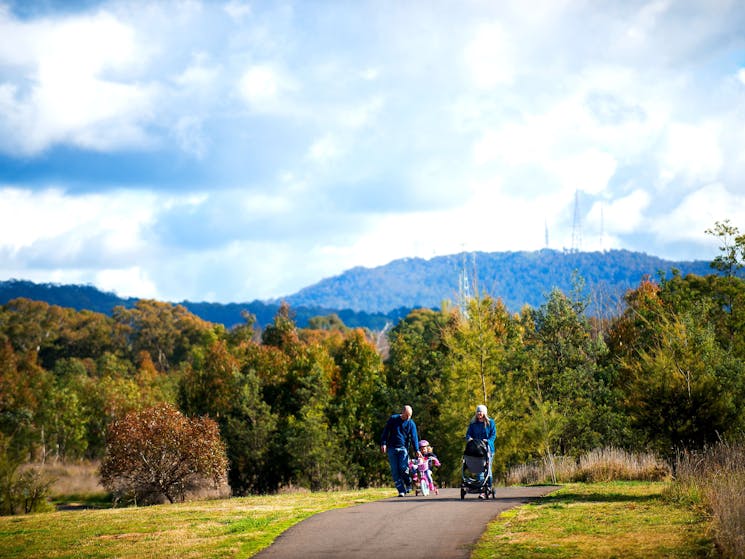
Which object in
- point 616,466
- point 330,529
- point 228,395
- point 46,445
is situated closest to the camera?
point 330,529

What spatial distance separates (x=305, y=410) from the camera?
178 ft

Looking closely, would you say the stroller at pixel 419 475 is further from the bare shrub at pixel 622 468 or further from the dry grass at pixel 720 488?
the bare shrub at pixel 622 468

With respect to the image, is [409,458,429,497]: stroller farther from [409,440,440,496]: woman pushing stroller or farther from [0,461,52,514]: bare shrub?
[0,461,52,514]: bare shrub

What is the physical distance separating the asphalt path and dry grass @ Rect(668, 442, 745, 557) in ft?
11.1

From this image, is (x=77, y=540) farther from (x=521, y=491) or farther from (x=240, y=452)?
(x=240, y=452)

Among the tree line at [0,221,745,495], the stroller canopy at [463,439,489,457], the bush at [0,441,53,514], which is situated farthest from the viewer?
the bush at [0,441,53,514]

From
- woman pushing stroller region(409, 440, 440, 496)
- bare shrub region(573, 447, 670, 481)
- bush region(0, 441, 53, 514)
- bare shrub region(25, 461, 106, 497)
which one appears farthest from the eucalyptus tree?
bare shrub region(25, 461, 106, 497)

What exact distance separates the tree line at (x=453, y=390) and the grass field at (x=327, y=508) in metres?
4.22

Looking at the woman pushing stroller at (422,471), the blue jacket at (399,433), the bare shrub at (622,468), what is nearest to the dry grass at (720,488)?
the bare shrub at (622,468)

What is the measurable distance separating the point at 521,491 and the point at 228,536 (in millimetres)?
8792

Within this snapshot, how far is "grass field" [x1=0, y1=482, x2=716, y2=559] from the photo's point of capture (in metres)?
11.6

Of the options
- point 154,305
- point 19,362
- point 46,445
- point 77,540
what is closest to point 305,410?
point 46,445

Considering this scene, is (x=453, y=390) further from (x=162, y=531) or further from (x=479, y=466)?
(x=162, y=531)

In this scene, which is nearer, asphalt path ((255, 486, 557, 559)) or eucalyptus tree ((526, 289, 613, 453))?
asphalt path ((255, 486, 557, 559))
